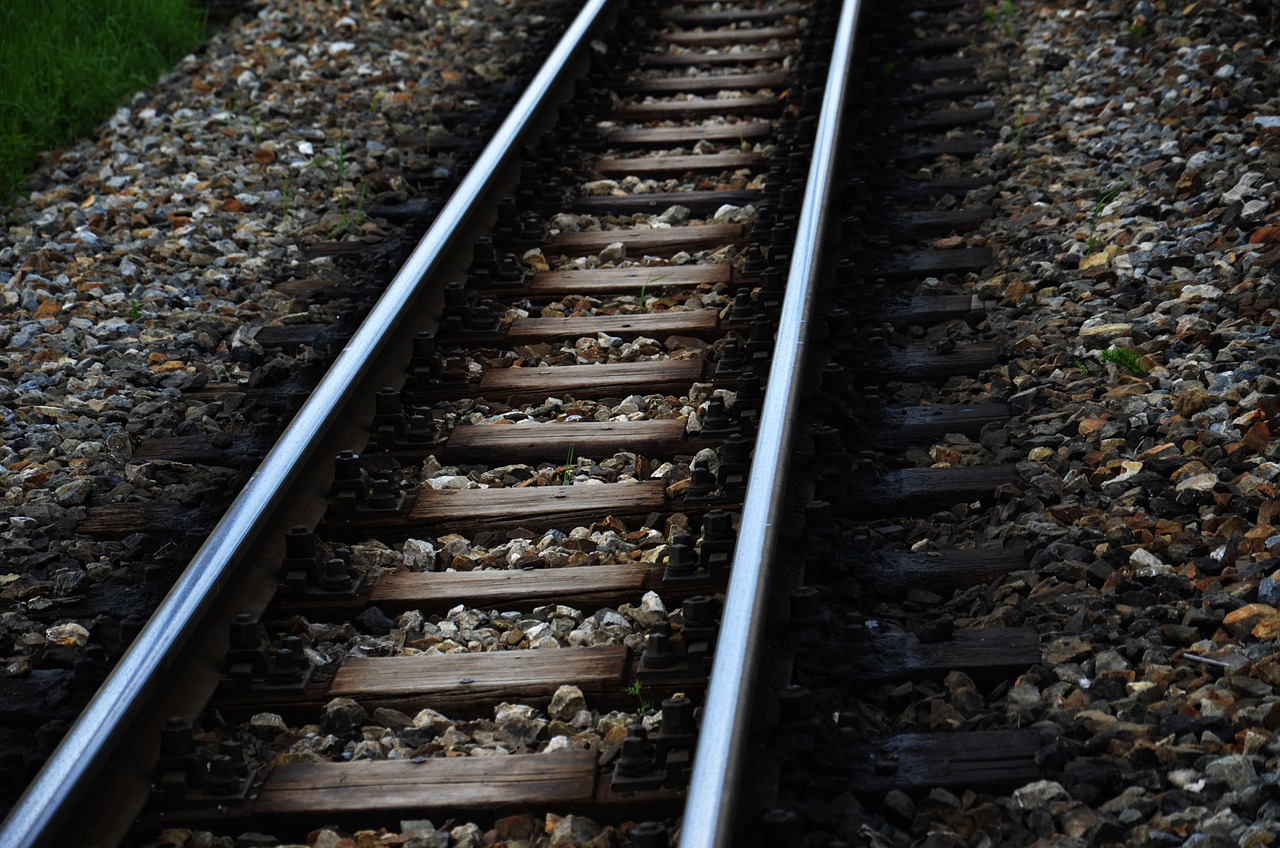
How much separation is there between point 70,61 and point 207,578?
451 centimetres

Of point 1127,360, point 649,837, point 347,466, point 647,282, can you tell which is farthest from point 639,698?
point 647,282

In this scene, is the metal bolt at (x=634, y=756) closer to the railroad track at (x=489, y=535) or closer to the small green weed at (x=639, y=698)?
the railroad track at (x=489, y=535)

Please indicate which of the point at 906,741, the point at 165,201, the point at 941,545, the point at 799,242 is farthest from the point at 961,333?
the point at 165,201

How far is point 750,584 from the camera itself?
271 centimetres

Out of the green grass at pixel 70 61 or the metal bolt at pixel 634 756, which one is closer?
the metal bolt at pixel 634 756

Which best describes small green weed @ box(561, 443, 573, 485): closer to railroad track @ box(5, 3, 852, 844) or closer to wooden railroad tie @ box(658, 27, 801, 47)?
railroad track @ box(5, 3, 852, 844)

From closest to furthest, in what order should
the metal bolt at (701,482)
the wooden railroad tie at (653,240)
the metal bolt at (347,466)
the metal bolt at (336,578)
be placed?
the metal bolt at (336,578)
the metal bolt at (701,482)
the metal bolt at (347,466)
the wooden railroad tie at (653,240)

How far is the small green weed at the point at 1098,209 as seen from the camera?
4.52 m

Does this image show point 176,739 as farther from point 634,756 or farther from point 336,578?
point 634,756

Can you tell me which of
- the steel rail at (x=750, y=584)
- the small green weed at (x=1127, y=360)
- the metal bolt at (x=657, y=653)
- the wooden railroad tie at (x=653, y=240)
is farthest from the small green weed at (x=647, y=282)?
Answer: the metal bolt at (x=657, y=653)

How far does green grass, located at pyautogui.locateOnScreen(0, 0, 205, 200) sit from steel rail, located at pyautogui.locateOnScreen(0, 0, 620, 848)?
229 centimetres

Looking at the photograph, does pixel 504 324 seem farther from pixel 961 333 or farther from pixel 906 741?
pixel 906 741

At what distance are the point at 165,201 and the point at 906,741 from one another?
158 inches

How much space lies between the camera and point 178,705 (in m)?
2.78
